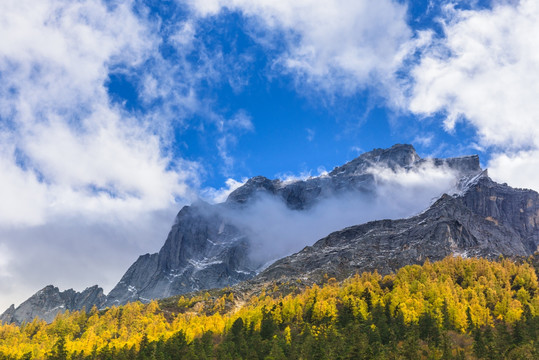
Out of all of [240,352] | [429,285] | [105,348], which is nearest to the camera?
[240,352]

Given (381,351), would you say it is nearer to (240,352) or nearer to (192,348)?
(240,352)

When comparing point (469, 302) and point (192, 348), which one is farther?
point (469, 302)

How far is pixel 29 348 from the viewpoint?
160250 millimetres

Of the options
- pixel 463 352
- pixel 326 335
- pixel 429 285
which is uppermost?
pixel 429 285

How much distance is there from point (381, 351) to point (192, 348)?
52.3 m

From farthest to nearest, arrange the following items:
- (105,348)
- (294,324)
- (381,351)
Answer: (294,324) < (105,348) < (381,351)

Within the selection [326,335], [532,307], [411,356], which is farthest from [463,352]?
[532,307]

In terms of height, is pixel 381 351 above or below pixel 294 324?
below

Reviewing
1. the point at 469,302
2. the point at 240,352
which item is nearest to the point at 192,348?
the point at 240,352

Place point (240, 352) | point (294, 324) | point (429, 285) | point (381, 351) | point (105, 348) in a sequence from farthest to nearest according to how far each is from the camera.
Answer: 1. point (429, 285)
2. point (294, 324)
3. point (105, 348)
4. point (240, 352)
5. point (381, 351)

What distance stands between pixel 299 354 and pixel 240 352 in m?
19.8

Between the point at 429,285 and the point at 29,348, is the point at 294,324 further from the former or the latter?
the point at 29,348

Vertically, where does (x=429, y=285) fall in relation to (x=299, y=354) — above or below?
above

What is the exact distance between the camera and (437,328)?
126 m
